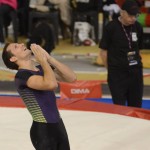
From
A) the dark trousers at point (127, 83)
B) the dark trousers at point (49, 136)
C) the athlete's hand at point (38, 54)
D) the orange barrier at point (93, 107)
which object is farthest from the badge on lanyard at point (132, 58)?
the athlete's hand at point (38, 54)

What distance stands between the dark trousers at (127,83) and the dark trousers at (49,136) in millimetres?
1832

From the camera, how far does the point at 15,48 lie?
345cm

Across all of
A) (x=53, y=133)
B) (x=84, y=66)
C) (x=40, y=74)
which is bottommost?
(x=84, y=66)

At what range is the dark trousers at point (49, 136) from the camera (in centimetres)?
340

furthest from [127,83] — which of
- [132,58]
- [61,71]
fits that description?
[61,71]

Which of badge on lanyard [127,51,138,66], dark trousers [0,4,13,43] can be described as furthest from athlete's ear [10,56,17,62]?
dark trousers [0,4,13,43]

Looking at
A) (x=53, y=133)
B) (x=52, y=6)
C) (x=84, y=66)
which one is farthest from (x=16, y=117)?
(x=52, y=6)

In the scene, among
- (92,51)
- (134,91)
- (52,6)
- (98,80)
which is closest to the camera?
(134,91)

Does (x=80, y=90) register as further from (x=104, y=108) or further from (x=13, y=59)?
(x=13, y=59)

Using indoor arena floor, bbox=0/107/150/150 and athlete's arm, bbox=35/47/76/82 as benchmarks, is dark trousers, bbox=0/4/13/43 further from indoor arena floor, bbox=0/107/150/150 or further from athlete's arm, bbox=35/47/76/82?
athlete's arm, bbox=35/47/76/82

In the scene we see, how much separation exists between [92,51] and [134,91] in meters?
3.91

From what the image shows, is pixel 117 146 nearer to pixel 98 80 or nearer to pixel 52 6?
pixel 98 80

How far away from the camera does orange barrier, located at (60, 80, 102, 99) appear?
21.9ft

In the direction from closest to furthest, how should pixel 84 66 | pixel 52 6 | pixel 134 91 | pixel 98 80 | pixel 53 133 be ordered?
pixel 53 133 → pixel 134 91 → pixel 98 80 → pixel 84 66 → pixel 52 6
